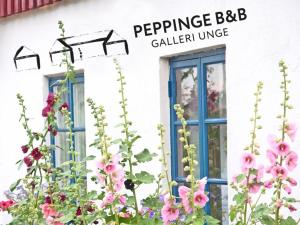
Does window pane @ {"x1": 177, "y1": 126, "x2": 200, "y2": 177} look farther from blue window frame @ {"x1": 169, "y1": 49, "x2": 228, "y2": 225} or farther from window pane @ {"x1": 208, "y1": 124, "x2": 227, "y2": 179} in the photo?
window pane @ {"x1": 208, "y1": 124, "x2": 227, "y2": 179}

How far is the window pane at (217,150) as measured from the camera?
5723 mm

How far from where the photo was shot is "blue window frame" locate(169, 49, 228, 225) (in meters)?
5.73

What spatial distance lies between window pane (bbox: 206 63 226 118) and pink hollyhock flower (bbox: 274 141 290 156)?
1883mm

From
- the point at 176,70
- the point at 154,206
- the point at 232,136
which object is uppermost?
the point at 176,70

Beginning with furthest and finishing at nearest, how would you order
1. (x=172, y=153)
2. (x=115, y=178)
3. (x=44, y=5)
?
(x=44, y=5), (x=172, y=153), (x=115, y=178)

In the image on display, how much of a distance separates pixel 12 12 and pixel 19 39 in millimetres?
297

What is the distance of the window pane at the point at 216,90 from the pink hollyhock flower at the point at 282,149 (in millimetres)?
1883

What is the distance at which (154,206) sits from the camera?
163 inches

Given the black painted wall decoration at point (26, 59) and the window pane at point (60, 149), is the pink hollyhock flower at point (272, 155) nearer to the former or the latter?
the window pane at point (60, 149)

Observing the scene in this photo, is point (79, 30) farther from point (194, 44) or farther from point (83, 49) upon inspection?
point (194, 44)

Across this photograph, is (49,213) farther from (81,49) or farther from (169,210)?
(81,49)

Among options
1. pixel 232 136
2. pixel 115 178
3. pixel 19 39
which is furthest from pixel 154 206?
pixel 19 39

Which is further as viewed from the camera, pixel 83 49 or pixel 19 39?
pixel 19 39

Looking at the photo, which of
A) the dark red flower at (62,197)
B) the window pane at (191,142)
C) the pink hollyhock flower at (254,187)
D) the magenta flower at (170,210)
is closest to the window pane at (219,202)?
the window pane at (191,142)
